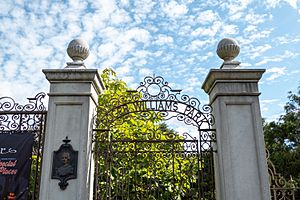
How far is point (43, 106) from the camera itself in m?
5.39

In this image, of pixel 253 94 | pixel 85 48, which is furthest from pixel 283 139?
pixel 85 48

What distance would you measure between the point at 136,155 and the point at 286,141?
1252 cm

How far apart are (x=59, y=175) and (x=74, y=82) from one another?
150 centimetres

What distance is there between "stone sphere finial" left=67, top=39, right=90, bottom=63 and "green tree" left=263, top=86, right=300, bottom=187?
38.2 feet

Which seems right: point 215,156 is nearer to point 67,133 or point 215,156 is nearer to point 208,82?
point 208,82

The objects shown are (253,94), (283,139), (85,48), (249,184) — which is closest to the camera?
(249,184)

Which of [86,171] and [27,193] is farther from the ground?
[86,171]

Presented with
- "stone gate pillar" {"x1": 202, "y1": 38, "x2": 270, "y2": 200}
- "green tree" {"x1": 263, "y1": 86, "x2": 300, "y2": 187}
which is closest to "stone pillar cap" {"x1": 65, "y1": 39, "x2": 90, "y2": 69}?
"stone gate pillar" {"x1": 202, "y1": 38, "x2": 270, "y2": 200}

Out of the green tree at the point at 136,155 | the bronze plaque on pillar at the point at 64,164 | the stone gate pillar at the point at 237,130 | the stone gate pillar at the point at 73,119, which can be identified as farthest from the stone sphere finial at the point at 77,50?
the stone gate pillar at the point at 237,130

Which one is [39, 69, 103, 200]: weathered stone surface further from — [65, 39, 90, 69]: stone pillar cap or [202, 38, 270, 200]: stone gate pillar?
[202, 38, 270, 200]: stone gate pillar

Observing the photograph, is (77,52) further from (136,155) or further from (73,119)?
(136,155)

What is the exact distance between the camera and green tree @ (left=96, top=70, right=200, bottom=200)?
208 inches

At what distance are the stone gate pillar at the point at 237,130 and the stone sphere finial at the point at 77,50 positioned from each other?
7.09ft

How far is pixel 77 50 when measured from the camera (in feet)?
17.9
